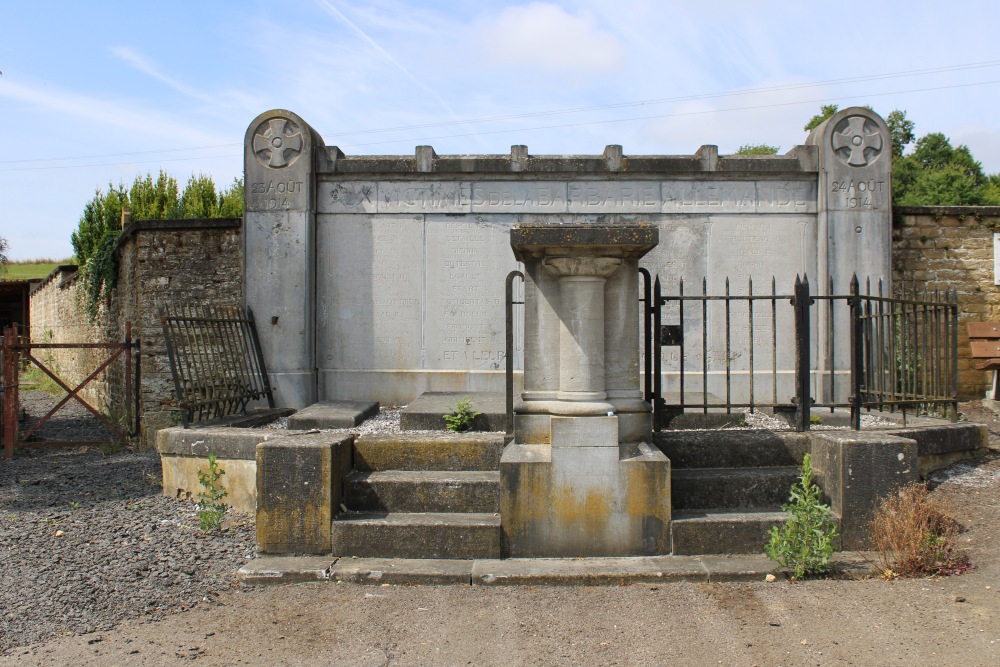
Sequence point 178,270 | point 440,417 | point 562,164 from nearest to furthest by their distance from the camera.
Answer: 1. point 440,417
2. point 562,164
3. point 178,270

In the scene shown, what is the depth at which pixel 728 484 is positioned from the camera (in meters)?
4.82

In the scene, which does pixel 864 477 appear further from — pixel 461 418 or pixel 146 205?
pixel 146 205

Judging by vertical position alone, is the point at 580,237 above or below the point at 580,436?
above

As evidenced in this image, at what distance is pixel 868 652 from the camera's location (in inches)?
129

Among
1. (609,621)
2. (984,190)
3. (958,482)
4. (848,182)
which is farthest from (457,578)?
(984,190)

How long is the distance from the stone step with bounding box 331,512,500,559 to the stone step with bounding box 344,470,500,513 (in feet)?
0.85

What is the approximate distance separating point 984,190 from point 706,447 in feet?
106

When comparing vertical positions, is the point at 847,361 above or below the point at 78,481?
above

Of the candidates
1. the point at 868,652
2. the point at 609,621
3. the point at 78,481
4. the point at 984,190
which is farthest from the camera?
the point at 984,190

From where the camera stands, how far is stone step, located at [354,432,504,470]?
16.9 feet

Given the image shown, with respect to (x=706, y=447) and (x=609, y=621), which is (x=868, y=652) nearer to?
(x=609, y=621)

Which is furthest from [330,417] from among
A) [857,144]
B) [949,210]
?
[949,210]

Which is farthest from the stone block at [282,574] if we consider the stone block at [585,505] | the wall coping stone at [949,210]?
the wall coping stone at [949,210]

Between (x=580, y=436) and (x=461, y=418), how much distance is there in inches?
63.6
